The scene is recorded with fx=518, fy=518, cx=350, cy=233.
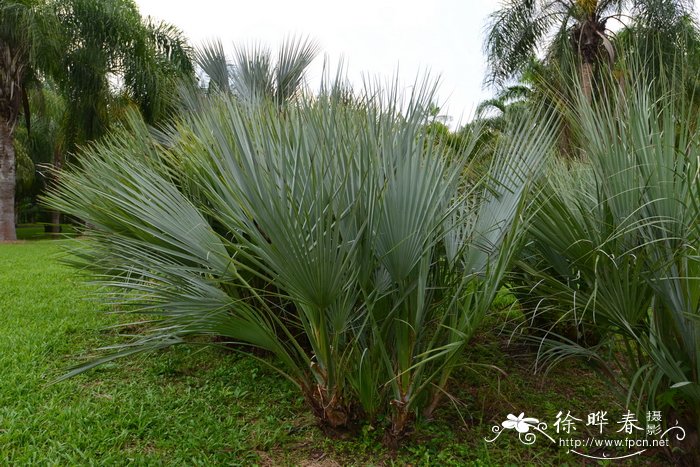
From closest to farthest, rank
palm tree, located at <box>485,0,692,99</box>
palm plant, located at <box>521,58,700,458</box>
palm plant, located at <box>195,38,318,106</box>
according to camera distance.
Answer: palm plant, located at <box>521,58,700,458</box> < palm plant, located at <box>195,38,318,106</box> < palm tree, located at <box>485,0,692,99</box>

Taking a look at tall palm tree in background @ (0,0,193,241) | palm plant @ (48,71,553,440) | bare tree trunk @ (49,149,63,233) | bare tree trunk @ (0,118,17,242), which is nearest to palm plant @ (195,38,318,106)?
bare tree trunk @ (49,149,63,233)

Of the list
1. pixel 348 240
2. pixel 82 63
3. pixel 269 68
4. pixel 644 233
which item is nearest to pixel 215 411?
pixel 348 240

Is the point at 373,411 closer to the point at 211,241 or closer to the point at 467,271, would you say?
the point at 467,271

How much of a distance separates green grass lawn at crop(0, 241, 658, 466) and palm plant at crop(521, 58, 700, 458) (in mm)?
719

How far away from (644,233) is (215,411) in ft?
8.08

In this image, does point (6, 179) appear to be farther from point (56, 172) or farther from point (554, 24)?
point (554, 24)

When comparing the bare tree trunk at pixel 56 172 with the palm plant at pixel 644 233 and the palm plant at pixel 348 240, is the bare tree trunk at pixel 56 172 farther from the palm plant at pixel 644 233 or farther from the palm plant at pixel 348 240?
the palm plant at pixel 644 233

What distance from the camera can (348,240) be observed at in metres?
2.27

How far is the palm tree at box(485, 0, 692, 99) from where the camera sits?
1262 centimetres

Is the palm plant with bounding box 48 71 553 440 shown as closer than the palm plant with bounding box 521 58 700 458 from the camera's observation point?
No

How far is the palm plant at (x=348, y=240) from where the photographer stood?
2176mm

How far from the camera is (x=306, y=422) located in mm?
2865

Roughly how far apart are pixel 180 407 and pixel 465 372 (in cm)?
184

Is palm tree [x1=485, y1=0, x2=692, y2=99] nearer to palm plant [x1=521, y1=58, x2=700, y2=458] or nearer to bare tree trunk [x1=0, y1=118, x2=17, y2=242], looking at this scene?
palm plant [x1=521, y1=58, x2=700, y2=458]
